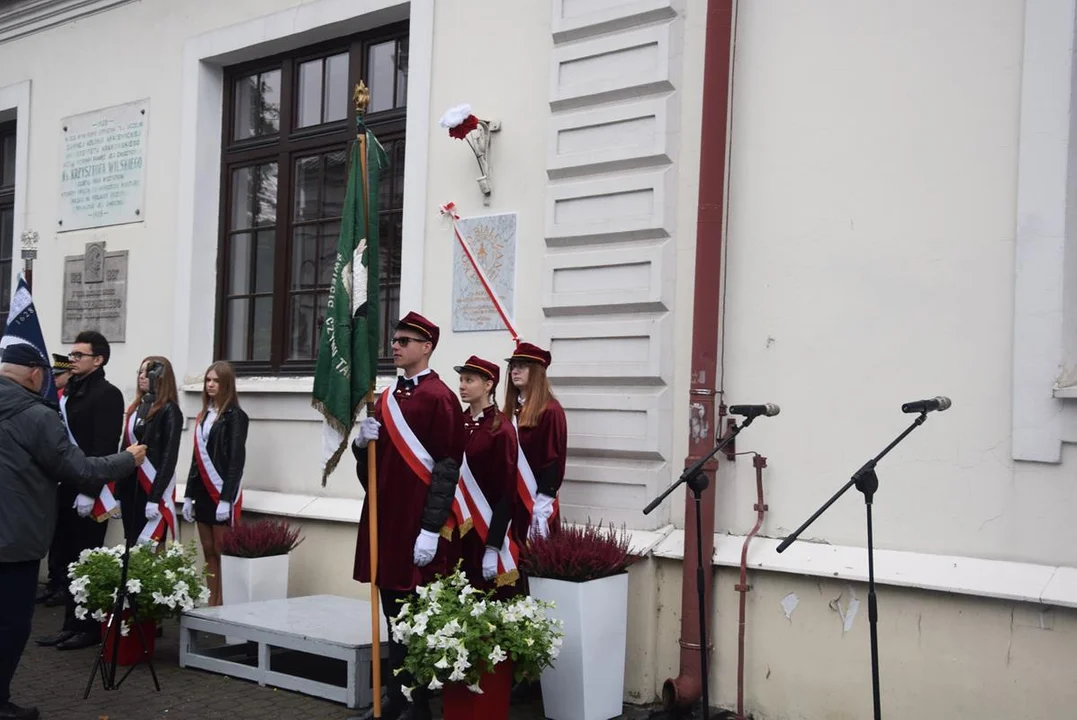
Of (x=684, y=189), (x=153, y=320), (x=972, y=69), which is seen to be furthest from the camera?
(x=153, y=320)

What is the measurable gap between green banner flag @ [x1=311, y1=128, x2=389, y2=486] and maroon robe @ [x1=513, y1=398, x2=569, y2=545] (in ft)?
3.16

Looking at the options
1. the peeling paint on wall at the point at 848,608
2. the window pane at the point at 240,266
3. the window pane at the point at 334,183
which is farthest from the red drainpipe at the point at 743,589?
the window pane at the point at 240,266

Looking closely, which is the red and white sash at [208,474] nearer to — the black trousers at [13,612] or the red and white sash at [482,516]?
the black trousers at [13,612]

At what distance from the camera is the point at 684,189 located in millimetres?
6480

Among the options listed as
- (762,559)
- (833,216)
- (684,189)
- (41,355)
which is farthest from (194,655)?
(833,216)

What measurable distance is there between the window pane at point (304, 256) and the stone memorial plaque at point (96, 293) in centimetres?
→ 182

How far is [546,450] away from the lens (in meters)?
6.38

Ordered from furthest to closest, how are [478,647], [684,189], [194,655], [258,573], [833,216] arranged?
[258,573] → [194,655] → [684,189] → [833,216] → [478,647]

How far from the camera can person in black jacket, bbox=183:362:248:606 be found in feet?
25.9

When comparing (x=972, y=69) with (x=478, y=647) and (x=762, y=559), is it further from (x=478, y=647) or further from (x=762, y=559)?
(x=478, y=647)

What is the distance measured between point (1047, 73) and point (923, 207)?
0.79 metres

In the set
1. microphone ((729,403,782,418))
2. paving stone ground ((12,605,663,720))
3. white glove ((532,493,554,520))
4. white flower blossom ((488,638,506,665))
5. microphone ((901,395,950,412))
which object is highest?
microphone ((901,395,950,412))

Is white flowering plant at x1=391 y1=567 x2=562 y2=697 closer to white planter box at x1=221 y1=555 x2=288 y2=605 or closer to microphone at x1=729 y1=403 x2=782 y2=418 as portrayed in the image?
microphone at x1=729 y1=403 x2=782 y2=418

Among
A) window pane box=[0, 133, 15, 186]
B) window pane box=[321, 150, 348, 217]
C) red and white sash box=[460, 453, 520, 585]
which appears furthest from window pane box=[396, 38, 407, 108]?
window pane box=[0, 133, 15, 186]
